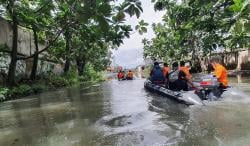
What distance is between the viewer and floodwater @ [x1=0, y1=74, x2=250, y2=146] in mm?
7551

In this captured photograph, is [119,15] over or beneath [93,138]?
over

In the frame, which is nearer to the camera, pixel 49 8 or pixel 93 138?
pixel 49 8

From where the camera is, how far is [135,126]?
916 cm

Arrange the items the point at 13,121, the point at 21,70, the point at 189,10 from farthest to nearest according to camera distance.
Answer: the point at 21,70 < the point at 189,10 < the point at 13,121

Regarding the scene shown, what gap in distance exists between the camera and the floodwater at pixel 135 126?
755cm

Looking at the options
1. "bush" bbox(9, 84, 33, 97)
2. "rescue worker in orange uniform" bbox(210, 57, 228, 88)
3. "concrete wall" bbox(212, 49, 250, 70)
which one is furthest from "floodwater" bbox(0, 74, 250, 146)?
"concrete wall" bbox(212, 49, 250, 70)

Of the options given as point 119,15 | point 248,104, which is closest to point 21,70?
point 248,104

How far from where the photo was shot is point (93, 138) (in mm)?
8094

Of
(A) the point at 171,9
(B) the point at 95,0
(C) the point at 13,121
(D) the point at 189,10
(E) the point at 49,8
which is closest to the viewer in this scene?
(B) the point at 95,0

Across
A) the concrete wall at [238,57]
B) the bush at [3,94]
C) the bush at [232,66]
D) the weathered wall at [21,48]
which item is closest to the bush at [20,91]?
the bush at [3,94]

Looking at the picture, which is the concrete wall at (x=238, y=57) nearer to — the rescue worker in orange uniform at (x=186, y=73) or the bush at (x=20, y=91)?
the bush at (x=20, y=91)

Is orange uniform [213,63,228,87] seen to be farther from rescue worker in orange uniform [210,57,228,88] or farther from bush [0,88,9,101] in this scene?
bush [0,88,9,101]

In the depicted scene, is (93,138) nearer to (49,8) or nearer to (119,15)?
(49,8)

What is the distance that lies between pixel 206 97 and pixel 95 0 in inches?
378
